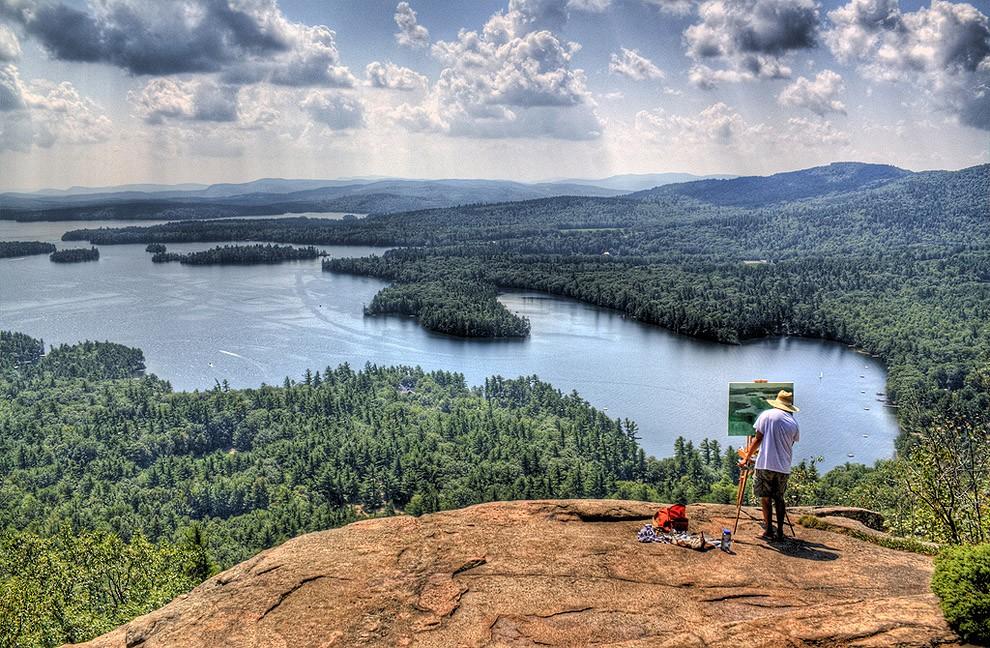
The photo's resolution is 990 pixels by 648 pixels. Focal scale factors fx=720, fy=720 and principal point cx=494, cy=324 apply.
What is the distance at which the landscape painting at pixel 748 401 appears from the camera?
35.3ft

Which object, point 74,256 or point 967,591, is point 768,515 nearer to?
point 967,591

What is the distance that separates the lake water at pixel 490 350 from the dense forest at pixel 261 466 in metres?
5.57

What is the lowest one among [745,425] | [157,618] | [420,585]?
[157,618]

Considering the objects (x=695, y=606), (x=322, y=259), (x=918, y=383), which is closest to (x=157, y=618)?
(x=695, y=606)

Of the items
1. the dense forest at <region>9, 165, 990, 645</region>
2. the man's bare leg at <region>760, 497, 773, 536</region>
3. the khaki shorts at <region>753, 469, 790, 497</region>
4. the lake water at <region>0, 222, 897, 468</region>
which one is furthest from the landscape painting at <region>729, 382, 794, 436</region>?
the lake water at <region>0, 222, 897, 468</region>

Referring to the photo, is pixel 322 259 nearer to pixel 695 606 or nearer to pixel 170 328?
pixel 170 328

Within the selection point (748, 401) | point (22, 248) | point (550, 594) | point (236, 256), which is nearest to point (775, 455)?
point (748, 401)

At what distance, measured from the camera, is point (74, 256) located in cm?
15938

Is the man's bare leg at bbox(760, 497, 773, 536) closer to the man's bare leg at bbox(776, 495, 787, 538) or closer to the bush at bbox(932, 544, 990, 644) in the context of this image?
the man's bare leg at bbox(776, 495, 787, 538)

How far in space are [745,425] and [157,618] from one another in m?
8.75

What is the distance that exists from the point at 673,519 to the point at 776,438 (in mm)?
1852

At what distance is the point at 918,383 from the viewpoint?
64.4 metres

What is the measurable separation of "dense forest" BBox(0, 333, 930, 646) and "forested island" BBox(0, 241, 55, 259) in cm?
11785

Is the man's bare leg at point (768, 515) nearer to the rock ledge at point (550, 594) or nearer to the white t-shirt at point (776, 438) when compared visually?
the rock ledge at point (550, 594)
